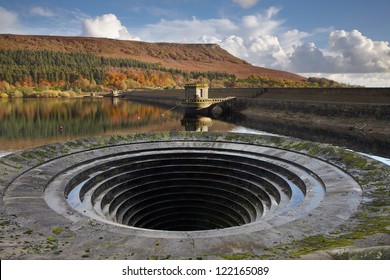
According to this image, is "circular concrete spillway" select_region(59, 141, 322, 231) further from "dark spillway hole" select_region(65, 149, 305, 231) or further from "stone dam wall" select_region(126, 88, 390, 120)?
"stone dam wall" select_region(126, 88, 390, 120)

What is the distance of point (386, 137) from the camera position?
40469mm

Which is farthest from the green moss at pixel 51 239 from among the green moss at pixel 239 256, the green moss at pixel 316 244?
the green moss at pixel 316 244

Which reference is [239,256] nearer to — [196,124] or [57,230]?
[57,230]

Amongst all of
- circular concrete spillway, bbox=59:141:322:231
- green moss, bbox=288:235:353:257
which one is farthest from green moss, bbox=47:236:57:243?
green moss, bbox=288:235:353:257

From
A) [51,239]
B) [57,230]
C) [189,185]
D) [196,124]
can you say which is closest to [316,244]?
[51,239]

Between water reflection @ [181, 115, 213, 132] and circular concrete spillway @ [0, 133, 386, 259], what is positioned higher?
water reflection @ [181, 115, 213, 132]

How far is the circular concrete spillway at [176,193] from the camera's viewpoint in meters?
11.0

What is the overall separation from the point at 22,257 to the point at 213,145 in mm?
18890

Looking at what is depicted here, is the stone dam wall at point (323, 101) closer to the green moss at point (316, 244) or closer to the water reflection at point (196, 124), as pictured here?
the water reflection at point (196, 124)

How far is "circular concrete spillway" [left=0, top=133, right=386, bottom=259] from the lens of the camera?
11029 millimetres

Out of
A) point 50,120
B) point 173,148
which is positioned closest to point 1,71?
point 50,120
